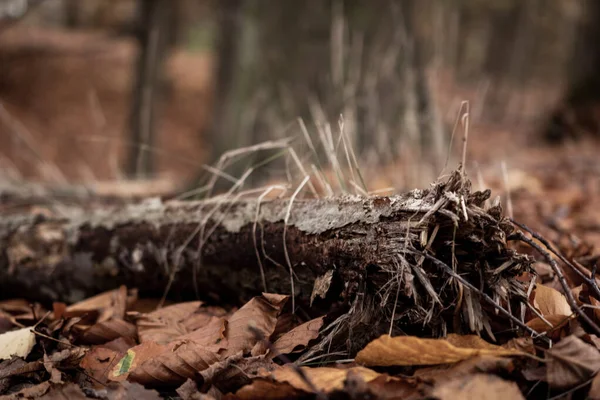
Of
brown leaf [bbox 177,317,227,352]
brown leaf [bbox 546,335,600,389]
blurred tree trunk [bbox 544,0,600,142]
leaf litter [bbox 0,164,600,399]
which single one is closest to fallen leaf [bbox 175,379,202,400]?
leaf litter [bbox 0,164,600,399]

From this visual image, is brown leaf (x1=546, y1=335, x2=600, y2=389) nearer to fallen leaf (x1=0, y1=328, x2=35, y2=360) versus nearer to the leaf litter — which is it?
the leaf litter

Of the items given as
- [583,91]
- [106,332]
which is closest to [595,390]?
[106,332]

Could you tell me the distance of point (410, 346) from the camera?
89 centimetres

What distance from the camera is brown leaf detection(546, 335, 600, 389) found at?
86 cm

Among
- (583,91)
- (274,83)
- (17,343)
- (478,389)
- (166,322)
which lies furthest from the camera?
(583,91)

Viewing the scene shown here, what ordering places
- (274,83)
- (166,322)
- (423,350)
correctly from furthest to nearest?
(274,83)
(166,322)
(423,350)

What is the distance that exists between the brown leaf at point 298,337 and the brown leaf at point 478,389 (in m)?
0.34

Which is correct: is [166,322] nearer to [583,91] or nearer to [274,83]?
[274,83]

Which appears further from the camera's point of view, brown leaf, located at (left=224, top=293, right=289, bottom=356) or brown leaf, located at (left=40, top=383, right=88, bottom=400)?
brown leaf, located at (left=224, top=293, right=289, bottom=356)

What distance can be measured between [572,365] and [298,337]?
1.72 feet

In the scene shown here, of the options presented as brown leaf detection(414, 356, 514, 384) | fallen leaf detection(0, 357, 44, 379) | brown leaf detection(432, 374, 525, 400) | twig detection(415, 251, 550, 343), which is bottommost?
fallen leaf detection(0, 357, 44, 379)

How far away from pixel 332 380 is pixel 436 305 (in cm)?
26

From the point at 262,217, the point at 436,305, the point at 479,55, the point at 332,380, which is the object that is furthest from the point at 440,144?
the point at 479,55

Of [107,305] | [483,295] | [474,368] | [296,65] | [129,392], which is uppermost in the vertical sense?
[296,65]
